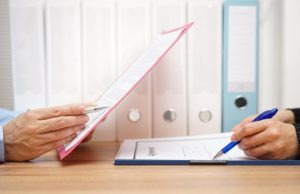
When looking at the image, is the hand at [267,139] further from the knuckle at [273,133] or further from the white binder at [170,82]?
the white binder at [170,82]

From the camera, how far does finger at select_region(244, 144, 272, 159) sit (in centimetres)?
57

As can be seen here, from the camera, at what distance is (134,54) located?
0.84m

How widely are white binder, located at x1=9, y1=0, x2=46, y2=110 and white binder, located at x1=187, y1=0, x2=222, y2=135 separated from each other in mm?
384

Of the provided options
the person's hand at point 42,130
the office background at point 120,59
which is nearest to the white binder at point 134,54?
the office background at point 120,59

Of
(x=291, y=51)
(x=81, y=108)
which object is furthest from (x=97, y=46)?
(x=291, y=51)

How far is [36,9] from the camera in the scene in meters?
0.82

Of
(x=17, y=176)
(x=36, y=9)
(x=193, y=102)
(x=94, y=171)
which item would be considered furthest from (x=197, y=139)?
(x=36, y=9)

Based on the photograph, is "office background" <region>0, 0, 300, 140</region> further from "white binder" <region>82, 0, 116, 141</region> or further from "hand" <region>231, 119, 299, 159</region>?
"hand" <region>231, 119, 299, 159</region>

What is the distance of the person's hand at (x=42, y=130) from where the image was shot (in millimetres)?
583

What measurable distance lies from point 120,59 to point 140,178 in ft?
1.39

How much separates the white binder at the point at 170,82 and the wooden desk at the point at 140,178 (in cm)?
27

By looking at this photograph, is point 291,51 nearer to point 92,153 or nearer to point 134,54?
point 134,54

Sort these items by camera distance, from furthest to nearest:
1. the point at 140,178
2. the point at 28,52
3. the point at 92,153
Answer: the point at 28,52 < the point at 92,153 < the point at 140,178

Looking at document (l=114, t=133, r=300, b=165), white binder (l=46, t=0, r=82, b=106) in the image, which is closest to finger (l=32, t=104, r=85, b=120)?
document (l=114, t=133, r=300, b=165)
